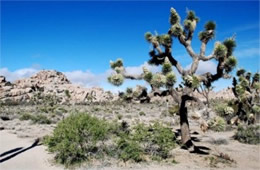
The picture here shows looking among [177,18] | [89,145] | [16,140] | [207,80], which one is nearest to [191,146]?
[207,80]

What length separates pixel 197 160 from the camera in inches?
375

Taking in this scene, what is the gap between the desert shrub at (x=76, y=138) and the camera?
888 cm

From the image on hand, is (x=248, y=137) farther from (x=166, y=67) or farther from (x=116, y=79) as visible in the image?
(x=116, y=79)

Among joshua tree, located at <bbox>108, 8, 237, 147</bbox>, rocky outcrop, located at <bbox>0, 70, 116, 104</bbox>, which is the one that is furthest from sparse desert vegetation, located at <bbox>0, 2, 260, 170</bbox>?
rocky outcrop, located at <bbox>0, 70, 116, 104</bbox>

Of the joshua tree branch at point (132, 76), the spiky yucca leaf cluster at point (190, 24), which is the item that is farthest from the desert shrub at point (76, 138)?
the spiky yucca leaf cluster at point (190, 24)

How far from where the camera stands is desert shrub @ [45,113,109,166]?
8.88m

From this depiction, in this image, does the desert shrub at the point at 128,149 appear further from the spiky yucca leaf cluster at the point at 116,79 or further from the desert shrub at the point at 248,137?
the desert shrub at the point at 248,137

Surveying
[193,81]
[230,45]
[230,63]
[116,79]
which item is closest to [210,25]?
[230,45]

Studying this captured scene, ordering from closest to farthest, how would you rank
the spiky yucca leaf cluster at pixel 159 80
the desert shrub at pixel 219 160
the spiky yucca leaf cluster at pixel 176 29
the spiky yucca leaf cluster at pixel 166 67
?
the desert shrub at pixel 219 160 < the spiky yucca leaf cluster at pixel 159 80 < the spiky yucca leaf cluster at pixel 166 67 < the spiky yucca leaf cluster at pixel 176 29

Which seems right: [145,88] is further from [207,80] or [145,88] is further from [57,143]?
[57,143]

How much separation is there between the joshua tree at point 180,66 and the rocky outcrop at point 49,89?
233 ft

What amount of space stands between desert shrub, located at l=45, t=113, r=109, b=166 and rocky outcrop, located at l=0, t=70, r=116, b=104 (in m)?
72.8

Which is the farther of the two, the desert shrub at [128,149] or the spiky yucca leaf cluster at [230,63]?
the spiky yucca leaf cluster at [230,63]

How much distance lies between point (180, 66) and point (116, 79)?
2600 millimetres
